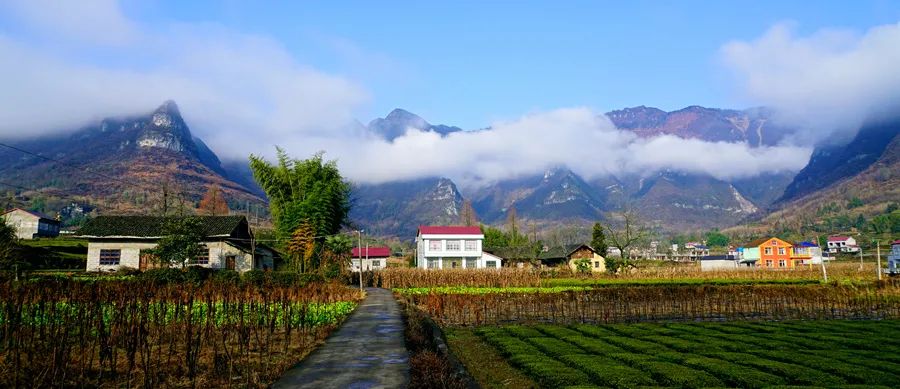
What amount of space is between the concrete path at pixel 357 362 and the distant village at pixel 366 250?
2233 cm

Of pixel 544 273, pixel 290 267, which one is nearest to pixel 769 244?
pixel 544 273

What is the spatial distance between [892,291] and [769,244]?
2749 inches

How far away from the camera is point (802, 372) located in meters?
10.3

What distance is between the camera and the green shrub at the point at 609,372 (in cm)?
988

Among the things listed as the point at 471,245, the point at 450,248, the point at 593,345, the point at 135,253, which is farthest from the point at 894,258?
the point at 135,253

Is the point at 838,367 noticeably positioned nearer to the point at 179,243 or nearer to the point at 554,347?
the point at 554,347

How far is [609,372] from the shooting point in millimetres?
10570

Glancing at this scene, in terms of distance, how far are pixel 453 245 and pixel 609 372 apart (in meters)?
59.5

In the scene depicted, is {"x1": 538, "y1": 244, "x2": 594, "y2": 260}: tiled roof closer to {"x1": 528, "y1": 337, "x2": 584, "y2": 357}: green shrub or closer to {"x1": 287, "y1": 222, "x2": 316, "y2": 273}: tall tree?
{"x1": 287, "y1": 222, "x2": 316, "y2": 273}: tall tree

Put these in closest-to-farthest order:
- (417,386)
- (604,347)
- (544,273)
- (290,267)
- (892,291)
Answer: (417,386)
(604,347)
(892,291)
(290,267)
(544,273)

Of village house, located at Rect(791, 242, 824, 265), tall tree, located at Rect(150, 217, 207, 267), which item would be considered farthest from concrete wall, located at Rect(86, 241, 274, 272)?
village house, located at Rect(791, 242, 824, 265)

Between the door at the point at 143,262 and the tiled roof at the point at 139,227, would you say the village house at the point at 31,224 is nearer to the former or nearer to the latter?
the tiled roof at the point at 139,227

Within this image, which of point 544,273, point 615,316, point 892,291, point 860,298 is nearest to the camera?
point 615,316

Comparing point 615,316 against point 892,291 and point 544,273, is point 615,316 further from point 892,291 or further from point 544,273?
point 544,273
